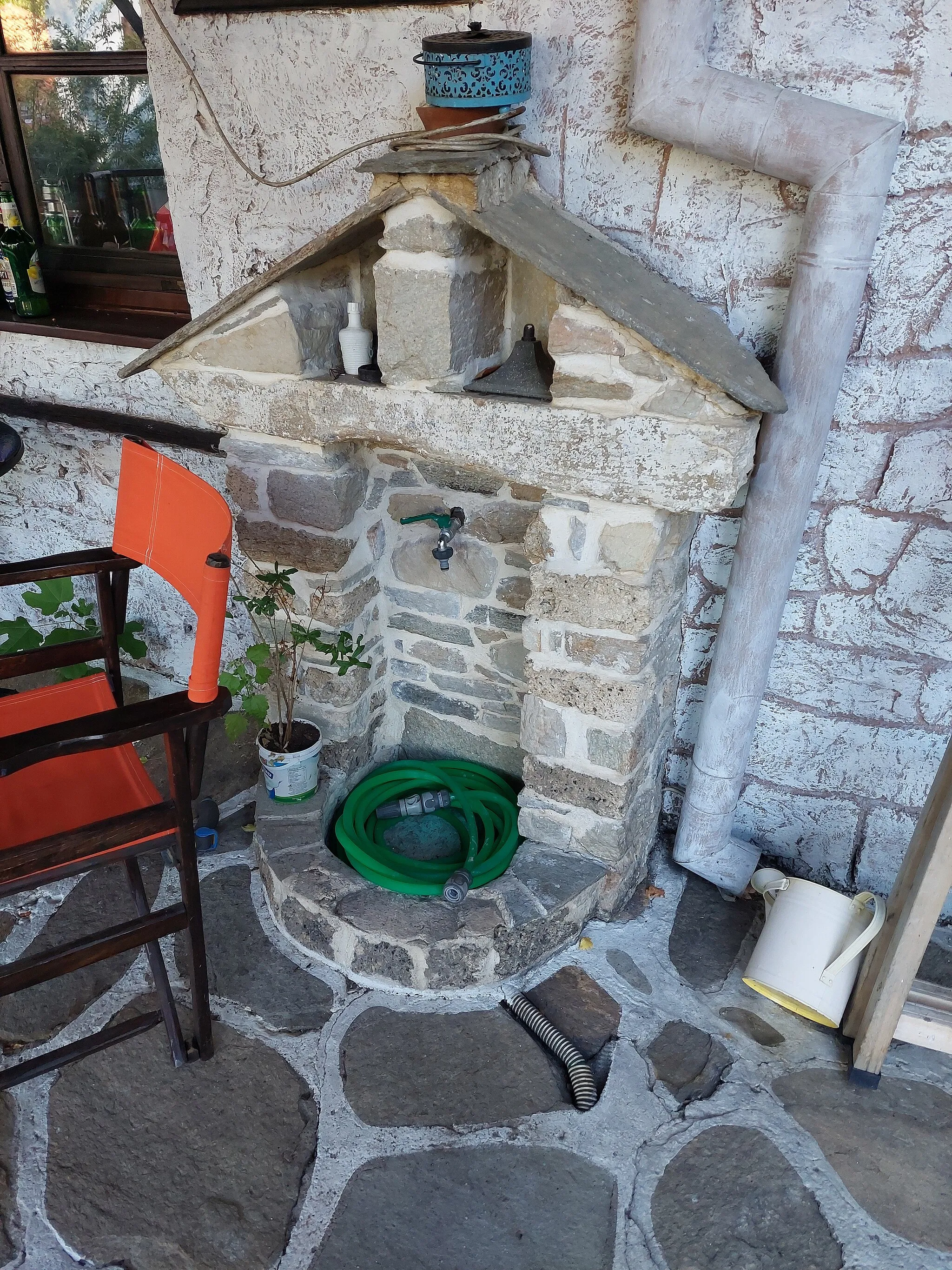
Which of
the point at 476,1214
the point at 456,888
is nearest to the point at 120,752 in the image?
the point at 456,888

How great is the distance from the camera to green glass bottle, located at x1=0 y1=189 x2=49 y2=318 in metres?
2.87

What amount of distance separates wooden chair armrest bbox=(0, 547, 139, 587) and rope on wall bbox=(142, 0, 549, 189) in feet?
3.24

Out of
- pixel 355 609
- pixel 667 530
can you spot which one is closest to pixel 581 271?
pixel 667 530

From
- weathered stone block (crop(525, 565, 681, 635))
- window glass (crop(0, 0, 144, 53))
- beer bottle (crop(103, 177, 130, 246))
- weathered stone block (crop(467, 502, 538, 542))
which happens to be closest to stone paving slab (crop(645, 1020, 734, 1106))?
weathered stone block (crop(525, 565, 681, 635))

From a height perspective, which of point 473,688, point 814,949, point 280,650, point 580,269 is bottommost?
point 814,949

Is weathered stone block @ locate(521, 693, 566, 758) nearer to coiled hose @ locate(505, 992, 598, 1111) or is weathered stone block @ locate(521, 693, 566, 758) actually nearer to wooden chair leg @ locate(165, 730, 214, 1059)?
coiled hose @ locate(505, 992, 598, 1111)

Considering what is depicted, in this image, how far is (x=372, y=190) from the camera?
5.61ft

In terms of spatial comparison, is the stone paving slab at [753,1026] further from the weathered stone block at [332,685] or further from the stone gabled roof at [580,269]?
the stone gabled roof at [580,269]

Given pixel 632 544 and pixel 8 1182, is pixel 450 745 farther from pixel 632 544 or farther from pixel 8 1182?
pixel 8 1182

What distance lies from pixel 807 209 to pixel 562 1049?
1862 millimetres

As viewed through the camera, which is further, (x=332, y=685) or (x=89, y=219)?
(x=89, y=219)

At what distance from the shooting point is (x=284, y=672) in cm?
238

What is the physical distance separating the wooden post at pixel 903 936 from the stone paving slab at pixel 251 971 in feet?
→ 4.04

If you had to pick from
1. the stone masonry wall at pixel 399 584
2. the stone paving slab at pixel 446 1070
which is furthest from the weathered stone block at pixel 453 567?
the stone paving slab at pixel 446 1070
